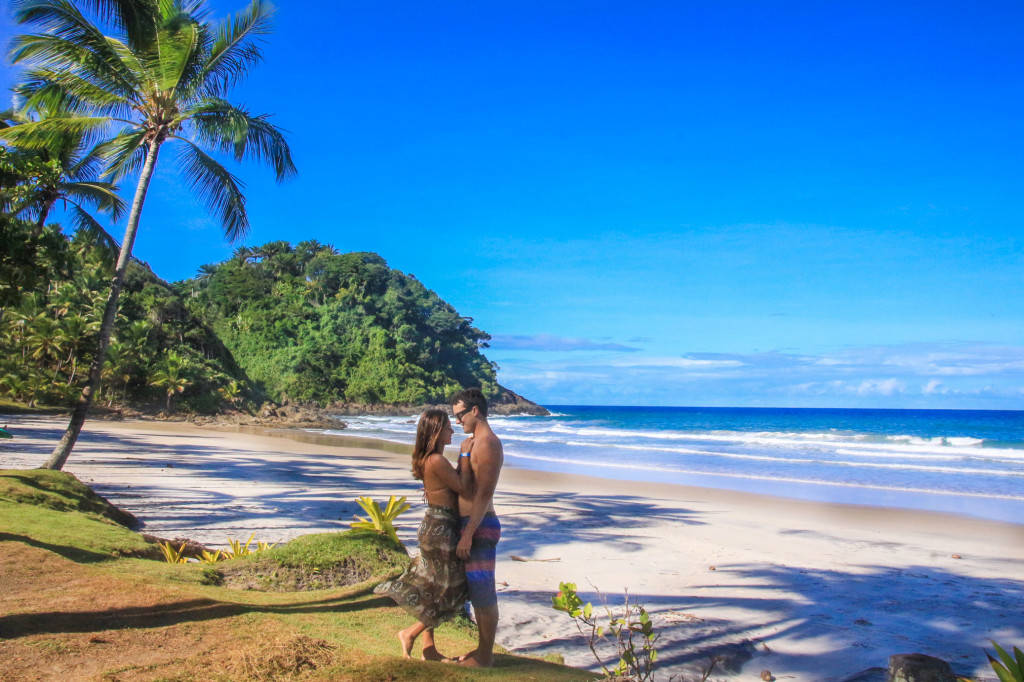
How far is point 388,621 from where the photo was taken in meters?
4.11

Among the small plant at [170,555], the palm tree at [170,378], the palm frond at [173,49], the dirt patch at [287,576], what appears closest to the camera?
the dirt patch at [287,576]

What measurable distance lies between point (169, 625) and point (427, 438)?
1.54m

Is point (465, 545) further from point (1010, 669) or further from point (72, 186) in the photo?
point (72, 186)

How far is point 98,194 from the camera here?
11.0 meters

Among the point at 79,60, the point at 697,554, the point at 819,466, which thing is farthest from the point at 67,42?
the point at 819,466

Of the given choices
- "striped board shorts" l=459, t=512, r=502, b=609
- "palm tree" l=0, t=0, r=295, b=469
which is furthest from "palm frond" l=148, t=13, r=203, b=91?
"striped board shorts" l=459, t=512, r=502, b=609

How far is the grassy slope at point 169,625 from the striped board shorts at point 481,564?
0.34m

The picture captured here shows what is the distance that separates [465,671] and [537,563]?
182 inches

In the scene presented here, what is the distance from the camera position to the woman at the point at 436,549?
136 inches

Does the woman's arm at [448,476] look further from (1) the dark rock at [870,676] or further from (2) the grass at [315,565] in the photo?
(1) the dark rock at [870,676]

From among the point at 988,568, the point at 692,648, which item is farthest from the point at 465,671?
the point at 988,568

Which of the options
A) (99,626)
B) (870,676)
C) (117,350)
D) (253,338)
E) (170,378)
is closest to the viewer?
(99,626)

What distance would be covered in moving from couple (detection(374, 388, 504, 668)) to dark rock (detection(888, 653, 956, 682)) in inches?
71.8

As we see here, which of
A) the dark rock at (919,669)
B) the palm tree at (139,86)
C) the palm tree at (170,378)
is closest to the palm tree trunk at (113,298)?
the palm tree at (139,86)
